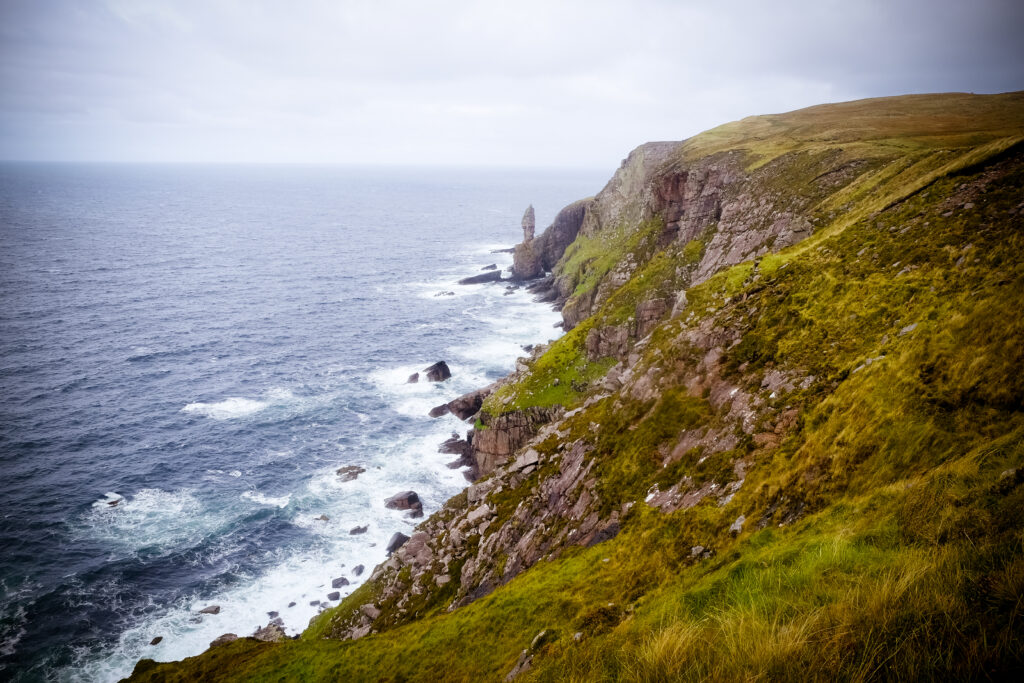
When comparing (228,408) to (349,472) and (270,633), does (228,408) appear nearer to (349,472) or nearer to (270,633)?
(349,472)

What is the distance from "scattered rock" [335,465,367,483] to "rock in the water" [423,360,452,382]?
24260mm

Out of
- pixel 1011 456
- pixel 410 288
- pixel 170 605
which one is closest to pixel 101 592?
pixel 170 605

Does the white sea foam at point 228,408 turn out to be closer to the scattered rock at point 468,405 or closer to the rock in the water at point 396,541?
the scattered rock at point 468,405

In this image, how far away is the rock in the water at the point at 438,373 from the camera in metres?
82.9

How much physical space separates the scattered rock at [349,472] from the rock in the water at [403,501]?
6.97m

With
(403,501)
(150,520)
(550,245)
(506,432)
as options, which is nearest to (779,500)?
(506,432)

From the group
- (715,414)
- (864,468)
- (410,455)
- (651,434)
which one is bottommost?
(410,455)

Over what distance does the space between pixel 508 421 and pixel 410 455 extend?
17.2 m

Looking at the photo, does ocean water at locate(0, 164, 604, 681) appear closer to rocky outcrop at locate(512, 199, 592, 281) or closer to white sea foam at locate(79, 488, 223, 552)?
white sea foam at locate(79, 488, 223, 552)

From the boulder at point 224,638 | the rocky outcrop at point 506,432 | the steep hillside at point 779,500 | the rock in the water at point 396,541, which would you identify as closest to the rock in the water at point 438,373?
the rocky outcrop at point 506,432

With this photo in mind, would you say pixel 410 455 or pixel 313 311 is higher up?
pixel 313 311

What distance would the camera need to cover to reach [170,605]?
1710 inches

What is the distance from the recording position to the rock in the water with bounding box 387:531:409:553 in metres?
49.3

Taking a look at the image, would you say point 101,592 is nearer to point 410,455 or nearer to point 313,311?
point 410,455
